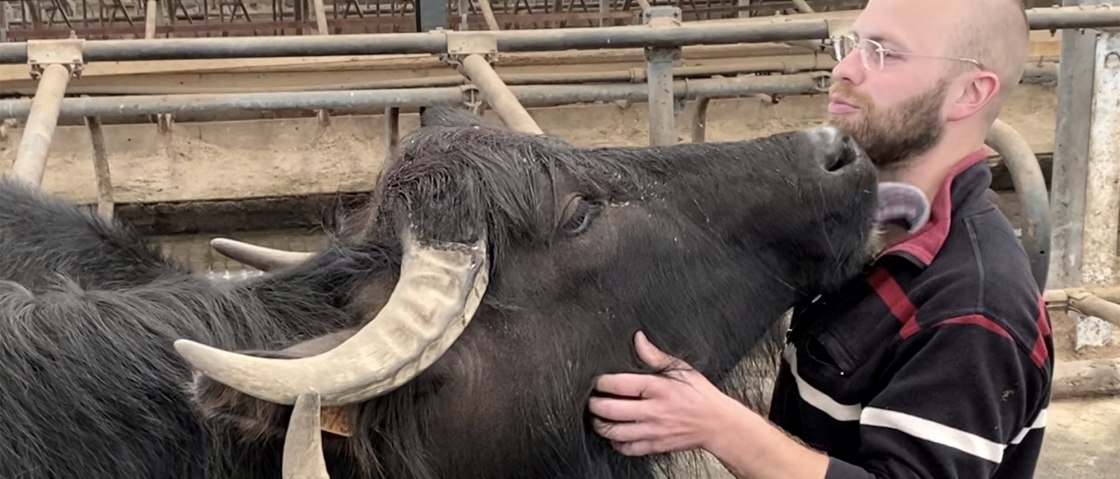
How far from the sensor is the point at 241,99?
438 centimetres

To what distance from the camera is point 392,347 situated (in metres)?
1.54

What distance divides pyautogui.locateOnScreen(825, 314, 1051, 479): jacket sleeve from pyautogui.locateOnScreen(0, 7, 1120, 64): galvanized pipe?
7.21ft

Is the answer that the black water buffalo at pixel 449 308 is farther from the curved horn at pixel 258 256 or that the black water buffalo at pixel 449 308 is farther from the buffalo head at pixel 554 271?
the curved horn at pixel 258 256

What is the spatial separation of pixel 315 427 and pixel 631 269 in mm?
694

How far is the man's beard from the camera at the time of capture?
1912 millimetres

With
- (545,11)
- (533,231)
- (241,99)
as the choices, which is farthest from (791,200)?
(545,11)

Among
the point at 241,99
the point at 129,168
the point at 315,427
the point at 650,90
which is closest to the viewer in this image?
the point at 315,427

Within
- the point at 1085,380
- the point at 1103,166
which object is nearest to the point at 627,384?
the point at 1085,380

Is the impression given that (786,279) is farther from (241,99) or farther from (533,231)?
(241,99)

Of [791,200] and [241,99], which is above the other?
[791,200]

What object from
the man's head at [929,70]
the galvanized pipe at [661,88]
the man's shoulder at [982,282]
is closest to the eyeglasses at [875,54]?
the man's head at [929,70]

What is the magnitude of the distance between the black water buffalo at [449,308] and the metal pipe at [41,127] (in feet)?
2.93

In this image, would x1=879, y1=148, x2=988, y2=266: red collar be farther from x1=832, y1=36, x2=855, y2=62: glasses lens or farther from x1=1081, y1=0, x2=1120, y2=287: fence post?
x1=1081, y1=0, x2=1120, y2=287: fence post

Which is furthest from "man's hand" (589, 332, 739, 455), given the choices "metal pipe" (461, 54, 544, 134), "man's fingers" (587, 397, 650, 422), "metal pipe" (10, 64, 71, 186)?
"metal pipe" (10, 64, 71, 186)
